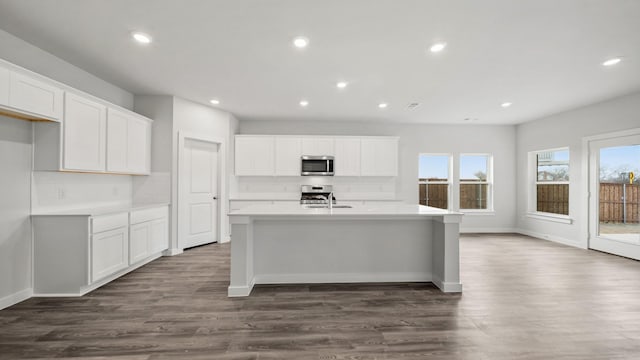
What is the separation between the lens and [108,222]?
3.35 m

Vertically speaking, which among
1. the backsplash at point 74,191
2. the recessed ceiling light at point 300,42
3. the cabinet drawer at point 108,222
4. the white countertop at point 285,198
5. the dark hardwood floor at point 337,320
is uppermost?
the recessed ceiling light at point 300,42

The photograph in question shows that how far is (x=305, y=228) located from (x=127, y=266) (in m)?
2.30

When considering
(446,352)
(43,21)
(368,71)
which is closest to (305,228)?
(446,352)

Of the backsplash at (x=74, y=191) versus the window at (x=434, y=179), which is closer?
the backsplash at (x=74, y=191)

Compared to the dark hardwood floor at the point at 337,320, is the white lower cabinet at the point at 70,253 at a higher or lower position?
higher

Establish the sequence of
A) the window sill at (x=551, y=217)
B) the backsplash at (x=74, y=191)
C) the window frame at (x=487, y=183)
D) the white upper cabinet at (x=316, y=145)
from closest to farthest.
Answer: the backsplash at (x=74, y=191) < the window sill at (x=551, y=217) < the white upper cabinet at (x=316, y=145) < the window frame at (x=487, y=183)

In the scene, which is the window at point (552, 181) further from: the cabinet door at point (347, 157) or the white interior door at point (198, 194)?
the white interior door at point (198, 194)

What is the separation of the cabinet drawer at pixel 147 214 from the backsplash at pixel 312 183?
186 cm

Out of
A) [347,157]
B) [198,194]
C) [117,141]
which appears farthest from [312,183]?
[117,141]

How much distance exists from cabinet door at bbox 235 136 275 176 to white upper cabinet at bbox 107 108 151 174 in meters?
1.81

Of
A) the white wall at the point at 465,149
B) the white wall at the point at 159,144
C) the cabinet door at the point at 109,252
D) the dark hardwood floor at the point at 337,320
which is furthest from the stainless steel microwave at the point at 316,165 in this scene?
the cabinet door at the point at 109,252

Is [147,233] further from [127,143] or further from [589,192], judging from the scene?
[589,192]

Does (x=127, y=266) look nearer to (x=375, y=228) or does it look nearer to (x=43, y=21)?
(x=43, y=21)

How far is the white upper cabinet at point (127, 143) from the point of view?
3826 millimetres
